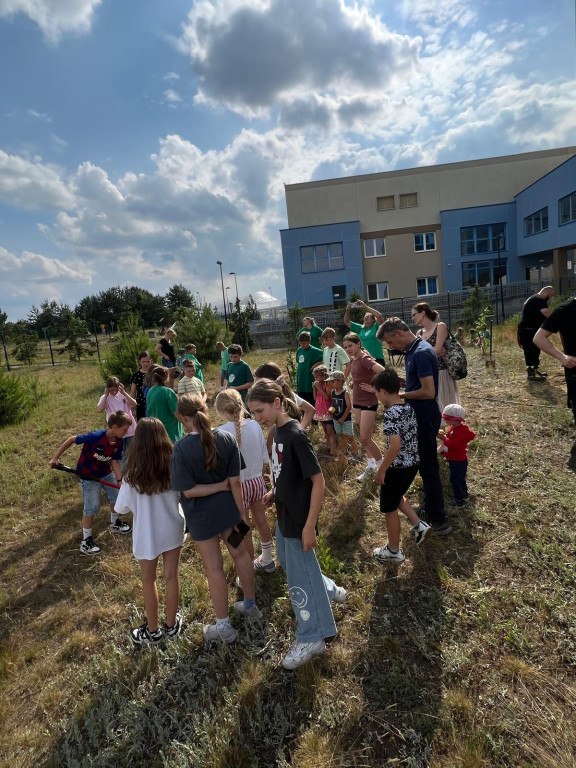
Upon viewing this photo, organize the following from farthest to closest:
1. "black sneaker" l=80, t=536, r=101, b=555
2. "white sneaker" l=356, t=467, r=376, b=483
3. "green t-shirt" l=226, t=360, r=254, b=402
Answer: "green t-shirt" l=226, t=360, r=254, b=402
"white sneaker" l=356, t=467, r=376, b=483
"black sneaker" l=80, t=536, r=101, b=555

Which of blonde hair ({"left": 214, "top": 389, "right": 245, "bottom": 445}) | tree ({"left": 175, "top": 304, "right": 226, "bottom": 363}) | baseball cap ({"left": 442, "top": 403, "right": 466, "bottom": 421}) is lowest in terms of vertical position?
baseball cap ({"left": 442, "top": 403, "right": 466, "bottom": 421})

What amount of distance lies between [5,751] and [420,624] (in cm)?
255

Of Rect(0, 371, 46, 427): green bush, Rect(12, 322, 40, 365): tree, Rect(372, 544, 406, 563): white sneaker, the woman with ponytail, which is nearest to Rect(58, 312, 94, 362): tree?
Rect(12, 322, 40, 365): tree

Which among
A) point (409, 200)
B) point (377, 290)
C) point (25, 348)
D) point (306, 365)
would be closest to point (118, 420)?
point (306, 365)

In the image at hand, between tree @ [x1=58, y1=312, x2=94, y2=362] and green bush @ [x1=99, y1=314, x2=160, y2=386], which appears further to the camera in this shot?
tree @ [x1=58, y1=312, x2=94, y2=362]

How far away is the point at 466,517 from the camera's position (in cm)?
384

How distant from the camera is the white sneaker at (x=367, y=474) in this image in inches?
191

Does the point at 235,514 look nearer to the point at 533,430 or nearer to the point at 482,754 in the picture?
the point at 482,754

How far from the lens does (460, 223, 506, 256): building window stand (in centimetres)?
2947

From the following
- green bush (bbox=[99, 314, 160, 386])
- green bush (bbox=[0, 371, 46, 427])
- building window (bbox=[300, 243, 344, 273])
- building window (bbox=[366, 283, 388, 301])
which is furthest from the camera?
building window (bbox=[366, 283, 388, 301])

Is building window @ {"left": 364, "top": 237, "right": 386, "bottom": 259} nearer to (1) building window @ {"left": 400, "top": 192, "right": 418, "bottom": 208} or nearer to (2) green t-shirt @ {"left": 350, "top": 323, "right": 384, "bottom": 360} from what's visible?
(1) building window @ {"left": 400, "top": 192, "right": 418, "bottom": 208}

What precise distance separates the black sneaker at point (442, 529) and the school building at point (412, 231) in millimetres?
27158

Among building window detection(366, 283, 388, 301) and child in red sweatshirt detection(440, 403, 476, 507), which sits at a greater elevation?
building window detection(366, 283, 388, 301)

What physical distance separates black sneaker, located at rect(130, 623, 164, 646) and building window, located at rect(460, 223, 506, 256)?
1264 inches
